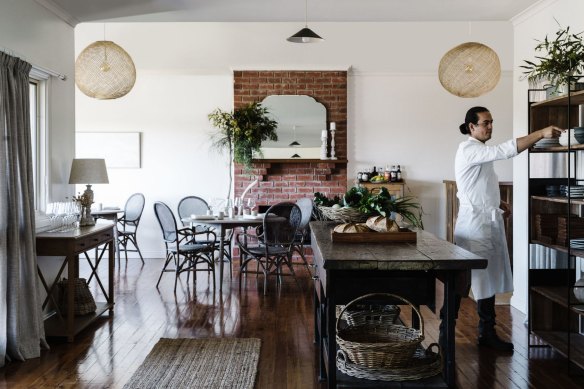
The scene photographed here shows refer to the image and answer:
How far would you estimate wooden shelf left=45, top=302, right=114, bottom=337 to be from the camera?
443 centimetres

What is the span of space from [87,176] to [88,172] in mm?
35

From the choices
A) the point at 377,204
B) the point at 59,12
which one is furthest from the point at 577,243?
the point at 59,12

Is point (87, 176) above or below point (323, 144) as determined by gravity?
below

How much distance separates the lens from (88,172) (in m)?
5.10

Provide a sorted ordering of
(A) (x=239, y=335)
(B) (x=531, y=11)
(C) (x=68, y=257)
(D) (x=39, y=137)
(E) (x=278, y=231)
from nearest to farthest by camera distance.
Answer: (C) (x=68, y=257) < (A) (x=239, y=335) < (D) (x=39, y=137) < (B) (x=531, y=11) < (E) (x=278, y=231)

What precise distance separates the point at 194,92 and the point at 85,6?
3665 mm

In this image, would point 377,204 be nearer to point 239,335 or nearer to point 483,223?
point 483,223

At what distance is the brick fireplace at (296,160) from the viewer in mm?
8461

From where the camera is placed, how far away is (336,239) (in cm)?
323

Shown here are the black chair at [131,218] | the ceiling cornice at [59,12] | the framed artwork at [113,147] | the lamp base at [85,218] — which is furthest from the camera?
the framed artwork at [113,147]

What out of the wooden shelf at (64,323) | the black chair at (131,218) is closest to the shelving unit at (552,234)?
the wooden shelf at (64,323)

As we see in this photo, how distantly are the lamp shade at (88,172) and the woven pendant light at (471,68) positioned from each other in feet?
10.1

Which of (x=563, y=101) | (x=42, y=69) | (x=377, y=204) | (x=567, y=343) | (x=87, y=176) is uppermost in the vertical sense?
(x=42, y=69)

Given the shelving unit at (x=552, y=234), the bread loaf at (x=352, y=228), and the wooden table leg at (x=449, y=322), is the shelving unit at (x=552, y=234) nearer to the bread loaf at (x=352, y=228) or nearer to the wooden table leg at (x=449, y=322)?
the wooden table leg at (x=449, y=322)
